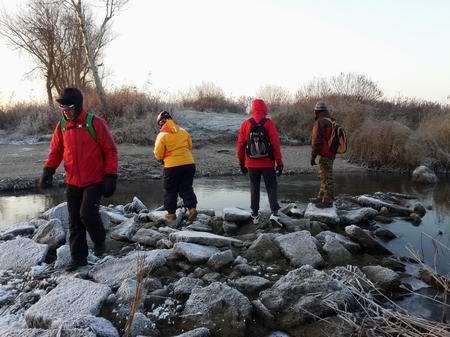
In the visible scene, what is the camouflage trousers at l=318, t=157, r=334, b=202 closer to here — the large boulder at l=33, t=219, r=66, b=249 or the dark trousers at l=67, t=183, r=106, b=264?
the dark trousers at l=67, t=183, r=106, b=264

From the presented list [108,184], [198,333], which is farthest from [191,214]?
[198,333]

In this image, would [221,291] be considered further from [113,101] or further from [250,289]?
[113,101]

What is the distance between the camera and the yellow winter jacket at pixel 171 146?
231 inches

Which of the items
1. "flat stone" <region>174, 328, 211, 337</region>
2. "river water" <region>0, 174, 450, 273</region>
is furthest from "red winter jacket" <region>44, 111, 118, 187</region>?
"river water" <region>0, 174, 450, 273</region>

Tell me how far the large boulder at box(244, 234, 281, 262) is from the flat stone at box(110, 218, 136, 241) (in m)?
1.74

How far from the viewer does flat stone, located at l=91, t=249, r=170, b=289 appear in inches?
166

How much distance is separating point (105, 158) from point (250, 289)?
6.84ft

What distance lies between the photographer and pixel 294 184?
37.1 feet

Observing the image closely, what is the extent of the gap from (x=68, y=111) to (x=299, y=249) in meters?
3.02

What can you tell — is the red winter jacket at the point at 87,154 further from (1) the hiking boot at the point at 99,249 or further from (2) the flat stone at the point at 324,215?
(2) the flat stone at the point at 324,215

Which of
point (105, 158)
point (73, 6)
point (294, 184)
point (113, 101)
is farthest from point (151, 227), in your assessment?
point (73, 6)

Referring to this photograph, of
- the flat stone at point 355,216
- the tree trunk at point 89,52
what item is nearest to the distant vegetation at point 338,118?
the tree trunk at point 89,52

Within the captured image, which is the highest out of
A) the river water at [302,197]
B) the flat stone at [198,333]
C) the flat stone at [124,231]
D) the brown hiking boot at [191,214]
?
the brown hiking boot at [191,214]

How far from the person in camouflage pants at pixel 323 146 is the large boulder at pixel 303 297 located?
2.83 meters
